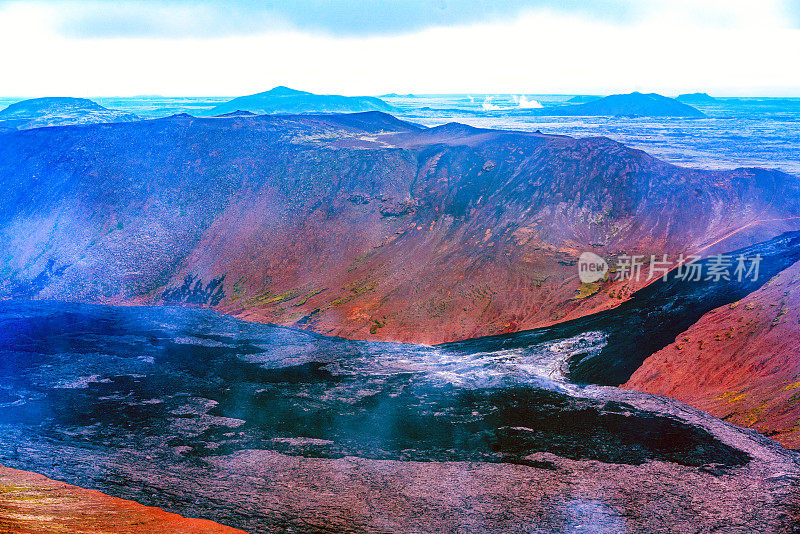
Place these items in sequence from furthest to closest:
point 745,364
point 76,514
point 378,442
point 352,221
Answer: point 352,221
point 745,364
point 378,442
point 76,514


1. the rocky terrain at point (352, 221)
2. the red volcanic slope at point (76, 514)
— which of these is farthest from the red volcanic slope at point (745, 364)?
the red volcanic slope at point (76, 514)

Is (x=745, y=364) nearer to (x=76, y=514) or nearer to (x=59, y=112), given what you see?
(x=76, y=514)

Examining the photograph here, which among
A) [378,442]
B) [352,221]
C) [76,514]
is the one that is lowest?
[378,442]

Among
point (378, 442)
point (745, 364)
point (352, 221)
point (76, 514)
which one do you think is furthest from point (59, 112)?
point (745, 364)

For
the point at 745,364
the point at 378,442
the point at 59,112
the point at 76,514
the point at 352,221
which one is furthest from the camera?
the point at 59,112

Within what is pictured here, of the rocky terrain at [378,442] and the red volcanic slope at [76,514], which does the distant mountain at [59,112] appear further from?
the red volcanic slope at [76,514]

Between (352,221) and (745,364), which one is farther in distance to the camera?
(352,221)

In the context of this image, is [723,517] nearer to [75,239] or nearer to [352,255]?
[352,255]
